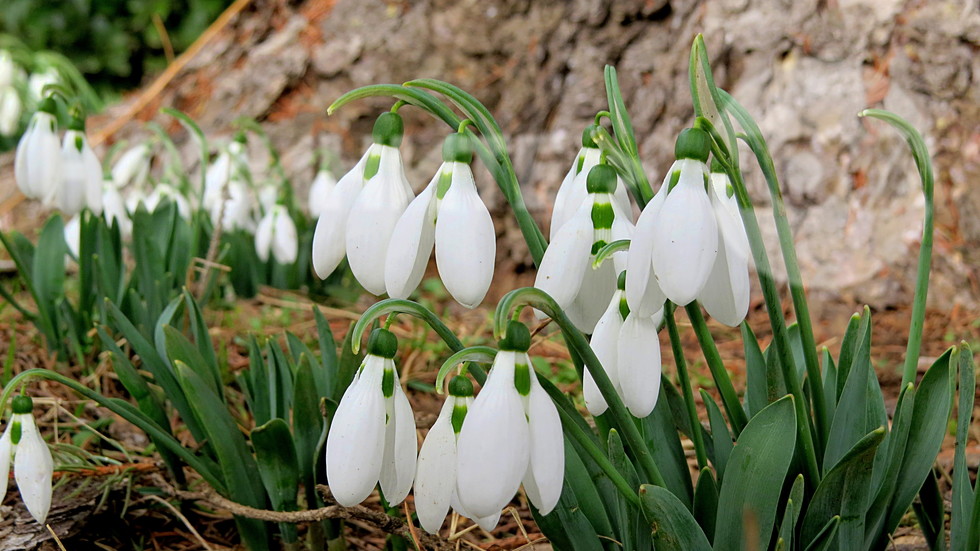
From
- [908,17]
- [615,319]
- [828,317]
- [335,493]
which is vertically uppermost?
[908,17]

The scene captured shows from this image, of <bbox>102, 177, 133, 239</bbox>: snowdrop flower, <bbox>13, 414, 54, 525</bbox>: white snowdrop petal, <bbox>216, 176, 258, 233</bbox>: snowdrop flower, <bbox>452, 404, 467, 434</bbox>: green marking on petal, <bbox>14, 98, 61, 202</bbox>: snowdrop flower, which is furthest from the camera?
<bbox>216, 176, 258, 233</bbox>: snowdrop flower

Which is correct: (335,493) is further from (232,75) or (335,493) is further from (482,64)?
(232,75)

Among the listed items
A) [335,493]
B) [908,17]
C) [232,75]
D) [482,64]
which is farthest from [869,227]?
[232,75]

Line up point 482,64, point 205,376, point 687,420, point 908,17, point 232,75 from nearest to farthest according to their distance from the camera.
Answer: point 687,420, point 205,376, point 908,17, point 482,64, point 232,75

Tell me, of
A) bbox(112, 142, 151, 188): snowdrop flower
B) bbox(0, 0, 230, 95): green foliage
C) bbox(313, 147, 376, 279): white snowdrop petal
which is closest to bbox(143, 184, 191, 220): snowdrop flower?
bbox(112, 142, 151, 188): snowdrop flower

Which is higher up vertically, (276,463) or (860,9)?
(860,9)

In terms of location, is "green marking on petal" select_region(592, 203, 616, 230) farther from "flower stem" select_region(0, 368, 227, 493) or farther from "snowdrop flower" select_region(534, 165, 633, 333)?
"flower stem" select_region(0, 368, 227, 493)
